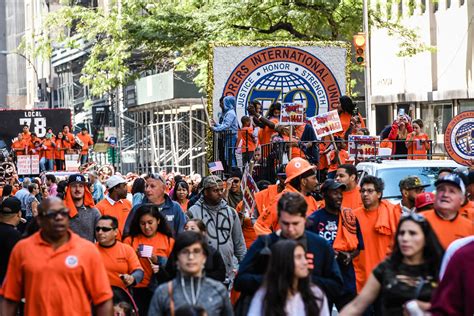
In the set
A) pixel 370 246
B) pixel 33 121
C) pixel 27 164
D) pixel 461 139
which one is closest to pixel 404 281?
pixel 370 246

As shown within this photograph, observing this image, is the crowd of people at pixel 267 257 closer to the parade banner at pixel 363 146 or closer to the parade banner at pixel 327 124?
the parade banner at pixel 327 124

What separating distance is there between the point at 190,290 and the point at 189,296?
46 millimetres

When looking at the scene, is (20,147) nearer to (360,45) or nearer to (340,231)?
(360,45)

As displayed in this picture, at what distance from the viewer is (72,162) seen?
40.1 metres

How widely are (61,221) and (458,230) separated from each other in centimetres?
274

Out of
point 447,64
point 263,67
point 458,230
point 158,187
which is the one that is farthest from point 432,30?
point 458,230

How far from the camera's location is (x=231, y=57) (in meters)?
22.9

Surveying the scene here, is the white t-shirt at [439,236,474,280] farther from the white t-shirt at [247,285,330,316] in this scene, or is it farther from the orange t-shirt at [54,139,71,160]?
the orange t-shirt at [54,139,71,160]

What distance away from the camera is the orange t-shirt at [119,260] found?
11.3m

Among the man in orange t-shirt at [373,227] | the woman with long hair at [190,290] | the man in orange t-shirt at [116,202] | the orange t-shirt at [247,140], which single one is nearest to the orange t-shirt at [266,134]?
the orange t-shirt at [247,140]

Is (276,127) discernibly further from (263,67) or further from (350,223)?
(350,223)

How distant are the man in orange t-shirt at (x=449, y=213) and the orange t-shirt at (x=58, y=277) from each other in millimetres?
2320

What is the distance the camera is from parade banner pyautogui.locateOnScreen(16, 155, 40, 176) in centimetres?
3912

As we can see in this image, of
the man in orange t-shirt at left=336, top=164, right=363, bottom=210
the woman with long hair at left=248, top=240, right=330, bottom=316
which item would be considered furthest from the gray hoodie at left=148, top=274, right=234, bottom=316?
the man in orange t-shirt at left=336, top=164, right=363, bottom=210
